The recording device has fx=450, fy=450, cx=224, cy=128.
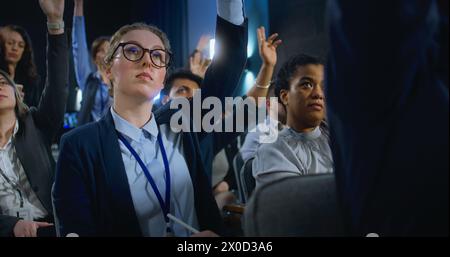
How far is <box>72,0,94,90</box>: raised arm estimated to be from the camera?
146 centimetres

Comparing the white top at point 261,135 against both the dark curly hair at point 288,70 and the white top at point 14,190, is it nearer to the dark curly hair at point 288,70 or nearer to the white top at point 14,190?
the dark curly hair at point 288,70

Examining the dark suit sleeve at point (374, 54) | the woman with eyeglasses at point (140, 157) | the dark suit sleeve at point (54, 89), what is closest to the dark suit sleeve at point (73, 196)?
the woman with eyeglasses at point (140, 157)

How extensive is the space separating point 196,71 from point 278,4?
1.09 ft

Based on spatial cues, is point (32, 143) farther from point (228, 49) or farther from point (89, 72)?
point (228, 49)

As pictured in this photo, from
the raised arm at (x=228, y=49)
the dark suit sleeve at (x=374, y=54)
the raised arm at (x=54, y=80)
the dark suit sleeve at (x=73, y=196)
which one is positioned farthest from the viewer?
the raised arm at (x=54, y=80)

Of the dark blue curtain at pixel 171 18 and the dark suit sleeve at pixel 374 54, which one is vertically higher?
the dark blue curtain at pixel 171 18

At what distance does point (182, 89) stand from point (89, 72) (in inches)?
13.8

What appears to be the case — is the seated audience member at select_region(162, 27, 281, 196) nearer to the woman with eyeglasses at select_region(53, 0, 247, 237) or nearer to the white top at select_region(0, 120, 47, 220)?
the woman with eyeglasses at select_region(53, 0, 247, 237)

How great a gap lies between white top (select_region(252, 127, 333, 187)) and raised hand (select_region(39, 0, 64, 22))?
762mm

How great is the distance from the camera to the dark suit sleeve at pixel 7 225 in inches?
53.6

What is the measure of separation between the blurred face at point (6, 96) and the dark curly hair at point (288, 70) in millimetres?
849

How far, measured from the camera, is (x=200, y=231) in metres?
1.26

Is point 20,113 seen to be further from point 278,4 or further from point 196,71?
point 278,4
